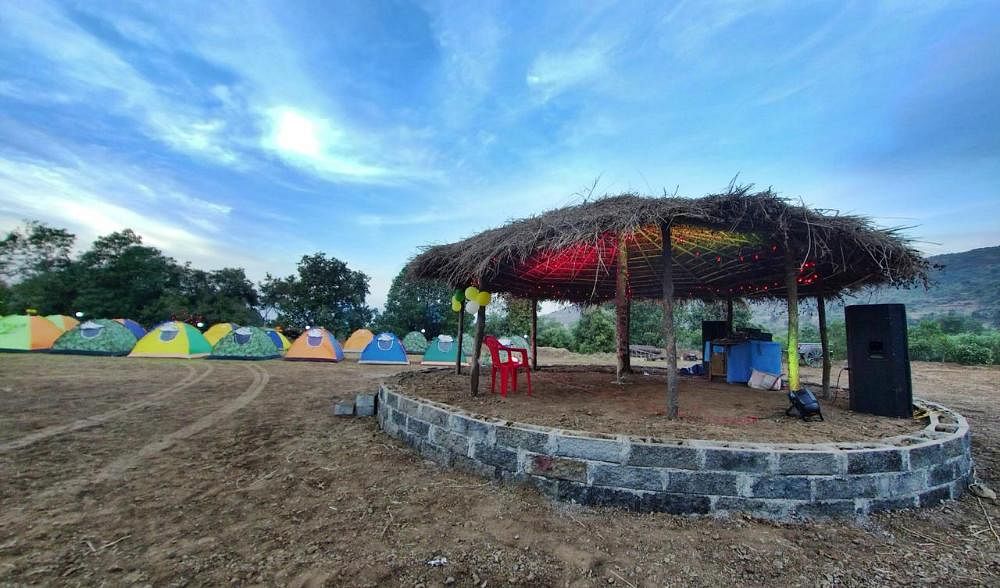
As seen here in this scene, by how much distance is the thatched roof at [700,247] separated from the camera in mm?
3703

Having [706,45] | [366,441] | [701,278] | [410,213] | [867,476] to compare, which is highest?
[706,45]

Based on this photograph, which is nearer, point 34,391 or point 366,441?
point 366,441

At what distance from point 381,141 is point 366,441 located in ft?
28.8

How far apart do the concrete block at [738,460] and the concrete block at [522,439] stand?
121 centimetres

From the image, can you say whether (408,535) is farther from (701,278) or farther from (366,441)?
(701,278)

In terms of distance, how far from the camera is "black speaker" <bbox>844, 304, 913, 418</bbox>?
4.05 m

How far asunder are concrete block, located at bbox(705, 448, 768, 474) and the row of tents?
1008cm

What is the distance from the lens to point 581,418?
3826 millimetres

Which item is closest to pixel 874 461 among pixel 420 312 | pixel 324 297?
pixel 420 312

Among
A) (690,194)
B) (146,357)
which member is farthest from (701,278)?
(146,357)

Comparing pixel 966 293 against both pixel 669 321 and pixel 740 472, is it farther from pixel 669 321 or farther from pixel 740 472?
pixel 740 472

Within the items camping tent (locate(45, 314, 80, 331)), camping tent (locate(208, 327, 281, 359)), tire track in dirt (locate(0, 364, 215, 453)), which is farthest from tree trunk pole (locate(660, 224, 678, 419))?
camping tent (locate(45, 314, 80, 331))

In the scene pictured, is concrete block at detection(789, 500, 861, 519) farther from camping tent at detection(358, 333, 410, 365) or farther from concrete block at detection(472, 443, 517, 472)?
camping tent at detection(358, 333, 410, 365)

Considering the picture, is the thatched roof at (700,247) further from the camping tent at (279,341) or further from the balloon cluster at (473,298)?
the camping tent at (279,341)
